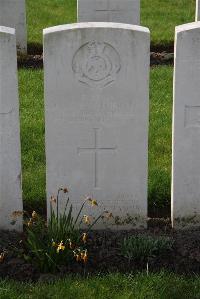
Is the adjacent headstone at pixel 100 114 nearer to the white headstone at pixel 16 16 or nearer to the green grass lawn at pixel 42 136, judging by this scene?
the green grass lawn at pixel 42 136

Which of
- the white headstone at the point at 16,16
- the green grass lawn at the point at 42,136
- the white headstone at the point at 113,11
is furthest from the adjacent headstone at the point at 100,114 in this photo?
the white headstone at the point at 16,16

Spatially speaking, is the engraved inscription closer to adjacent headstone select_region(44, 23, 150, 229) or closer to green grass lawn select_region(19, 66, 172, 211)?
adjacent headstone select_region(44, 23, 150, 229)

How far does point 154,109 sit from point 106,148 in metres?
2.75

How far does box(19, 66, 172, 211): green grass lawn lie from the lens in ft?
20.2

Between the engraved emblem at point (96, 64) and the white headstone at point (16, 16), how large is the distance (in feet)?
17.3

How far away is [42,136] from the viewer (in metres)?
7.31

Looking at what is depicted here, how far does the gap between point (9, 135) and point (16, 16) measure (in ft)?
17.6

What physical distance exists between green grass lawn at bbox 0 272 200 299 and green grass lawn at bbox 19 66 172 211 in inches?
50.3

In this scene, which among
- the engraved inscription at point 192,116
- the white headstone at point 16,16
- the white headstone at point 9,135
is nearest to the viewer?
the white headstone at point 9,135

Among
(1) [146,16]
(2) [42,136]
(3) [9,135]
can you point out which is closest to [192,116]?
(3) [9,135]

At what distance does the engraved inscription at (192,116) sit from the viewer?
5.33m

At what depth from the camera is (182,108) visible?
5320mm

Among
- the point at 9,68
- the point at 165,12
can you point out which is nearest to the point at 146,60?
the point at 9,68

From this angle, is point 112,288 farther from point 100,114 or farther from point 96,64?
point 96,64
